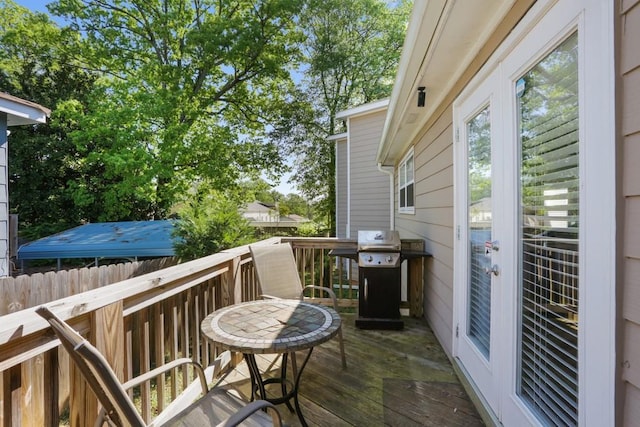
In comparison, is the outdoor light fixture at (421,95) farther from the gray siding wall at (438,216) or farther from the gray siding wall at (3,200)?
the gray siding wall at (3,200)

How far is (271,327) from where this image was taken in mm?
1957

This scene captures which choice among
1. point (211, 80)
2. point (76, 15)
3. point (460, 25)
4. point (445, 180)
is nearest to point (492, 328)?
point (445, 180)

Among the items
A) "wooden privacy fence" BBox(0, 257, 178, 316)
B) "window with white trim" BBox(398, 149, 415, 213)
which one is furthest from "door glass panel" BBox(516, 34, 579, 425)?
"wooden privacy fence" BBox(0, 257, 178, 316)

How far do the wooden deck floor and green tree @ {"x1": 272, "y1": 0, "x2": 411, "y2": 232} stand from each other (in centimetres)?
1151

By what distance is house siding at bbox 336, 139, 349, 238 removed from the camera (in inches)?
400

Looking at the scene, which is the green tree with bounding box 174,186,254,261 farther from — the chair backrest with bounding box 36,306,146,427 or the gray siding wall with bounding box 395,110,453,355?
the chair backrest with bounding box 36,306,146,427

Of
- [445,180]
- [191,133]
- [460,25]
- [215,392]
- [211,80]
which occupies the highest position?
[211,80]

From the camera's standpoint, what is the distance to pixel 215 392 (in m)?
1.66

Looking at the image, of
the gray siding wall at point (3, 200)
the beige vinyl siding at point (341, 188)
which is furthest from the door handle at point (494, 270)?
the beige vinyl siding at point (341, 188)

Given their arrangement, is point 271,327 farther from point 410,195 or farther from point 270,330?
point 410,195

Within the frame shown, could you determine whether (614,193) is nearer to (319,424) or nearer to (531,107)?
(531,107)

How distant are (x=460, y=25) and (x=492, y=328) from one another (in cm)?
186

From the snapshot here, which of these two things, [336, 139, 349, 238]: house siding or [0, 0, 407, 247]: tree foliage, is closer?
[336, 139, 349, 238]: house siding

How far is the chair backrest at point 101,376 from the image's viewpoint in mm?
962
